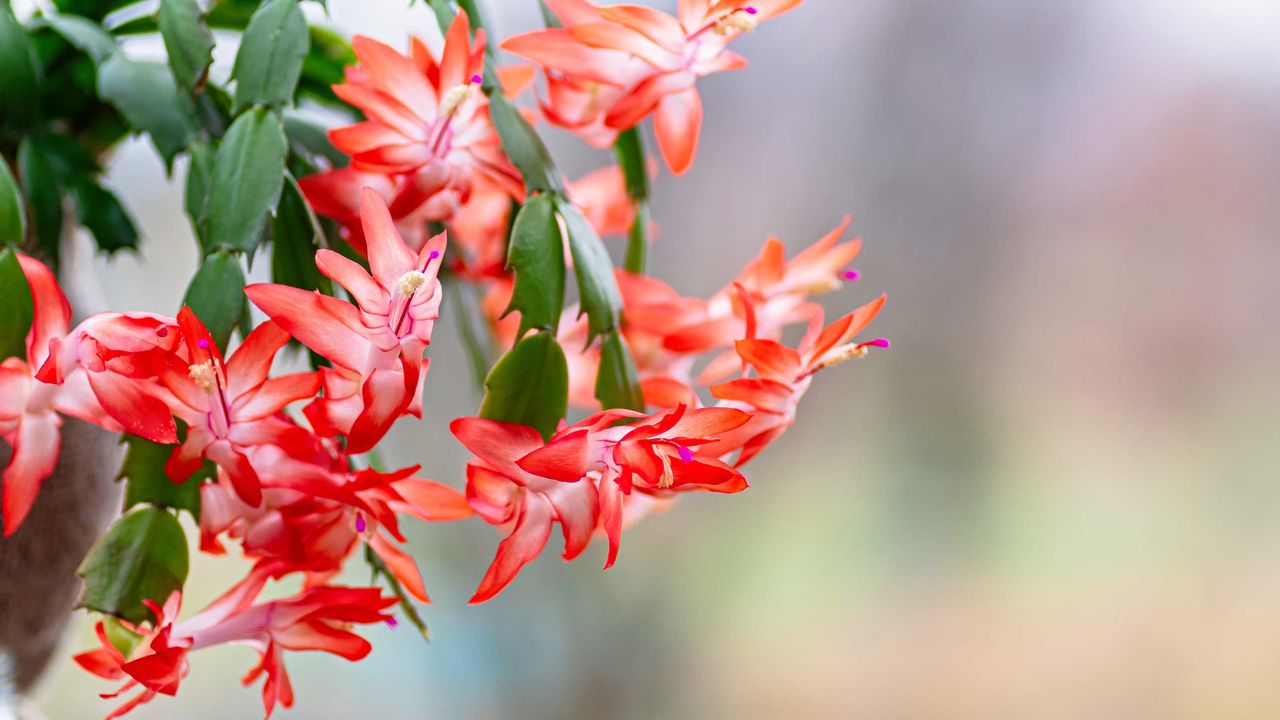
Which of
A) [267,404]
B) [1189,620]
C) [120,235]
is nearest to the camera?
[267,404]

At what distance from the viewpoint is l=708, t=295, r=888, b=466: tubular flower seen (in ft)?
1.26

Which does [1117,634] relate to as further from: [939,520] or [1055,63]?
[1055,63]

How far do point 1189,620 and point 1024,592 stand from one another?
0.73 feet

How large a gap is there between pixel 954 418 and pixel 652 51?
122 centimetres

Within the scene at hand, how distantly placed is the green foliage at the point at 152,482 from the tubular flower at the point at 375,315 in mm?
97

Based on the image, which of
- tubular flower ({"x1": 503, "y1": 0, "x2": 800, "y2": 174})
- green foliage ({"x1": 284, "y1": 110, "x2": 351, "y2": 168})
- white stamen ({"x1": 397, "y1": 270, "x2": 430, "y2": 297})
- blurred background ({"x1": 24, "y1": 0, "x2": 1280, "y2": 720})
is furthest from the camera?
blurred background ({"x1": 24, "y1": 0, "x2": 1280, "y2": 720})

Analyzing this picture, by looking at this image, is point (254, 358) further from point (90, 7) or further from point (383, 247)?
point (90, 7)

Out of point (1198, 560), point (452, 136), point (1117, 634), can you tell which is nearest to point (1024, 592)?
point (1117, 634)

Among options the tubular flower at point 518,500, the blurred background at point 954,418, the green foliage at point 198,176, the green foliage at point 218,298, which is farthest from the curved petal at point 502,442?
the blurred background at point 954,418

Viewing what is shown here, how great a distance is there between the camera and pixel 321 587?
401 mm

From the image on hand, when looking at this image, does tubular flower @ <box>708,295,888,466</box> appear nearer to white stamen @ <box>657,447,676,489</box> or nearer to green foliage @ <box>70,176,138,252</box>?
white stamen @ <box>657,447,676,489</box>

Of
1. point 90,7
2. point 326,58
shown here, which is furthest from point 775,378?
point 90,7

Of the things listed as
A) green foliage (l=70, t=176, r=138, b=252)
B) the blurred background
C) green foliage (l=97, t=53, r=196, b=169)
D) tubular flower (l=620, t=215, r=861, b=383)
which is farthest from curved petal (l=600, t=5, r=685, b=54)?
the blurred background

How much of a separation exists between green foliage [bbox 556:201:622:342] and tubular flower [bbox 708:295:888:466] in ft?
0.19
